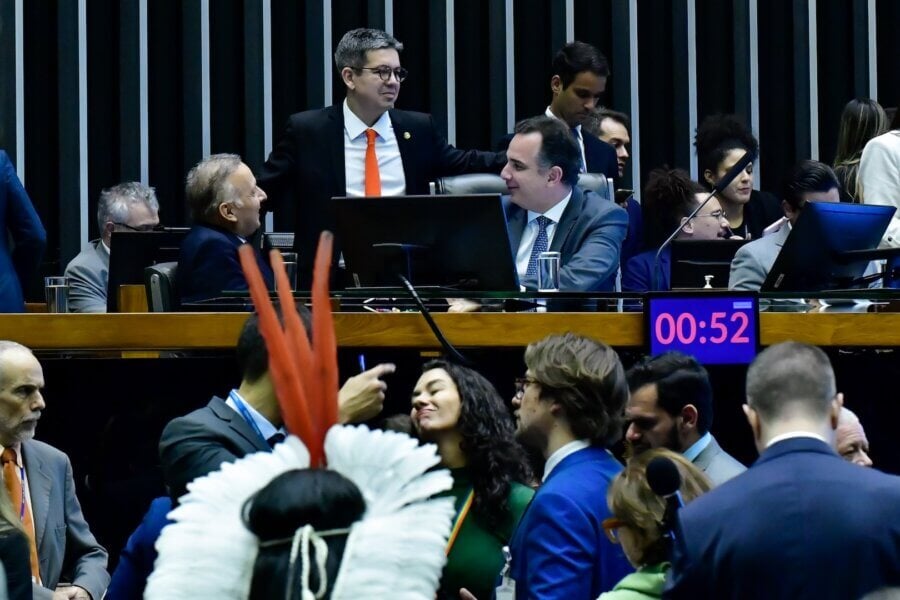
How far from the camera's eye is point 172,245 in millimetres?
5648

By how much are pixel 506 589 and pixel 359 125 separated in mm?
3166

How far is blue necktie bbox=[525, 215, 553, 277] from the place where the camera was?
5305 mm

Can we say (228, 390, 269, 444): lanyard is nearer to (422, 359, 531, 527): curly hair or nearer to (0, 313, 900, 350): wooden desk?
(422, 359, 531, 527): curly hair

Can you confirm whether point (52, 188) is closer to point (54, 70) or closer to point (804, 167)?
point (54, 70)

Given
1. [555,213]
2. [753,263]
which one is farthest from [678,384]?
[555,213]

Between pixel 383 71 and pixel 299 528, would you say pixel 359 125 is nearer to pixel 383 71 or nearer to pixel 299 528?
pixel 383 71

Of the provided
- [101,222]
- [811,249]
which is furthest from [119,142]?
[811,249]

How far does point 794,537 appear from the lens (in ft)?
8.57

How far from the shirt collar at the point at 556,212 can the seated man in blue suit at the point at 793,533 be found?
8.78ft

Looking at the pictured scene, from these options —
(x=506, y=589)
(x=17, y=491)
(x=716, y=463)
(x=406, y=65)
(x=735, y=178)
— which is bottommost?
(x=506, y=589)

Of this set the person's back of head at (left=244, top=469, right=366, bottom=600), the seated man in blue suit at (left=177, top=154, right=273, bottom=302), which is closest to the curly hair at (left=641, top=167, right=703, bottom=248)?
the seated man in blue suit at (left=177, top=154, right=273, bottom=302)

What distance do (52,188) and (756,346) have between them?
4.57 metres

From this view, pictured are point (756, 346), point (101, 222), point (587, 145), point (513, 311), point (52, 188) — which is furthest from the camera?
point (52, 188)

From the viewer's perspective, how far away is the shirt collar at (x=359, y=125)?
252 inches
